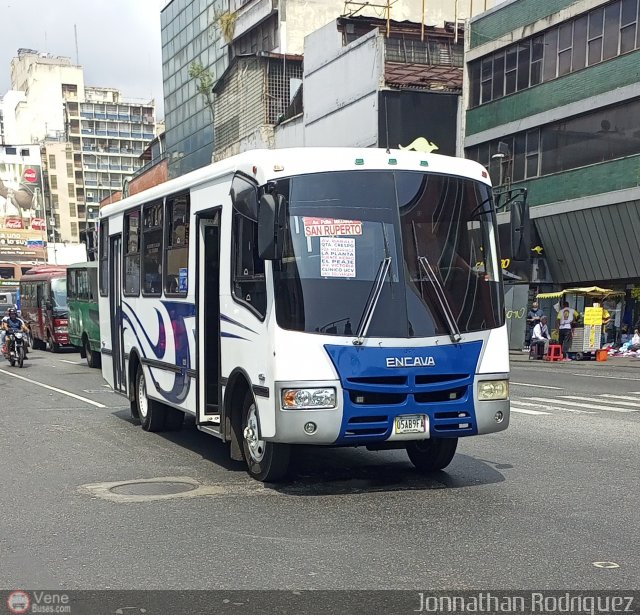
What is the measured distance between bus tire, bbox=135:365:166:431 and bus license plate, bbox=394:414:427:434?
4749mm

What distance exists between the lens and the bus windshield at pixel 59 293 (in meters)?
30.8

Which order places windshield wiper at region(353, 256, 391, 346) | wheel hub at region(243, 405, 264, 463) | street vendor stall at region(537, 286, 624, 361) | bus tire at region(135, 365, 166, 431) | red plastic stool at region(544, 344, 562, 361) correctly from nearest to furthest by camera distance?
windshield wiper at region(353, 256, 391, 346) < wheel hub at region(243, 405, 264, 463) < bus tire at region(135, 365, 166, 431) < street vendor stall at region(537, 286, 624, 361) < red plastic stool at region(544, 344, 562, 361)

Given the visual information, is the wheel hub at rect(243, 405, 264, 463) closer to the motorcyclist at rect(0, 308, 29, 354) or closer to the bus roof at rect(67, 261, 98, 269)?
the bus roof at rect(67, 261, 98, 269)

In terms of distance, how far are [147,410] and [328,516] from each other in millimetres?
5100

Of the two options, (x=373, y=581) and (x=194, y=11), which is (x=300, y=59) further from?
(x=373, y=581)

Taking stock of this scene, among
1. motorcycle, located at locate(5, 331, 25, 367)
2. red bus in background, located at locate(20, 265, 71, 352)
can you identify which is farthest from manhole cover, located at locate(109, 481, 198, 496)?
red bus in background, located at locate(20, 265, 71, 352)

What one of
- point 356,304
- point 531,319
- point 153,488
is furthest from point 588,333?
point 153,488

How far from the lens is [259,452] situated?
7.81 metres

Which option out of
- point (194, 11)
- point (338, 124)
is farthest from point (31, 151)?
point (338, 124)

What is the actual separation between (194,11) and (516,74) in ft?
102

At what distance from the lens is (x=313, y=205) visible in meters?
7.32

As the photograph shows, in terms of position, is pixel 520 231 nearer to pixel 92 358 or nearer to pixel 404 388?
pixel 404 388

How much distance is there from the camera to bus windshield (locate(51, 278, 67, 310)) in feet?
101

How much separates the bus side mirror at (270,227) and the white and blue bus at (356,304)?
12mm
